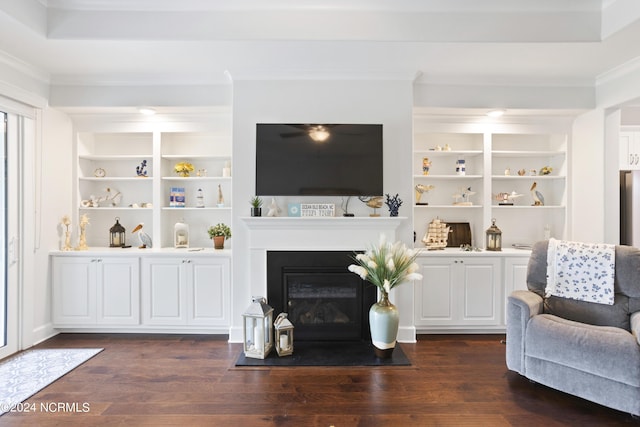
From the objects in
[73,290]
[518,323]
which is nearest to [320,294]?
[518,323]

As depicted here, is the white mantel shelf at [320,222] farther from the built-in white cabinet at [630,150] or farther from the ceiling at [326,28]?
the built-in white cabinet at [630,150]

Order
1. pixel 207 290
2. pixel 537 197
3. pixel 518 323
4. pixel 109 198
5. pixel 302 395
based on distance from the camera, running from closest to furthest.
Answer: pixel 302 395 < pixel 518 323 < pixel 207 290 < pixel 537 197 < pixel 109 198

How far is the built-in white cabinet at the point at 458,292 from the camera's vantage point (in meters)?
3.80

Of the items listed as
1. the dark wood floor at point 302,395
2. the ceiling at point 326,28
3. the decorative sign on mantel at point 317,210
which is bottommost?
the dark wood floor at point 302,395

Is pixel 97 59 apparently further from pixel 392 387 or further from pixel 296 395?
pixel 392 387

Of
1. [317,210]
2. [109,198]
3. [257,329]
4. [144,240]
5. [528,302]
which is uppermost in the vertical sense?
[109,198]

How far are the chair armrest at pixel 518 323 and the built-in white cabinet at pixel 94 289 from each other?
11.2 ft

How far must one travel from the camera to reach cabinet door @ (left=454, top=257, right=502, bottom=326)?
381 centimetres

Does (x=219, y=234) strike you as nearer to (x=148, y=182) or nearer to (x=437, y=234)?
(x=148, y=182)

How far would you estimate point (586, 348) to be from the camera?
2.41 meters

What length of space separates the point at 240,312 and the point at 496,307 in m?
2.59

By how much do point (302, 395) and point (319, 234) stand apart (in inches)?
55.7

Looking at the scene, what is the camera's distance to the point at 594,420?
2330 millimetres

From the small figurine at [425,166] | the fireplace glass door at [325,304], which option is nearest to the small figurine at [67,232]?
the fireplace glass door at [325,304]
